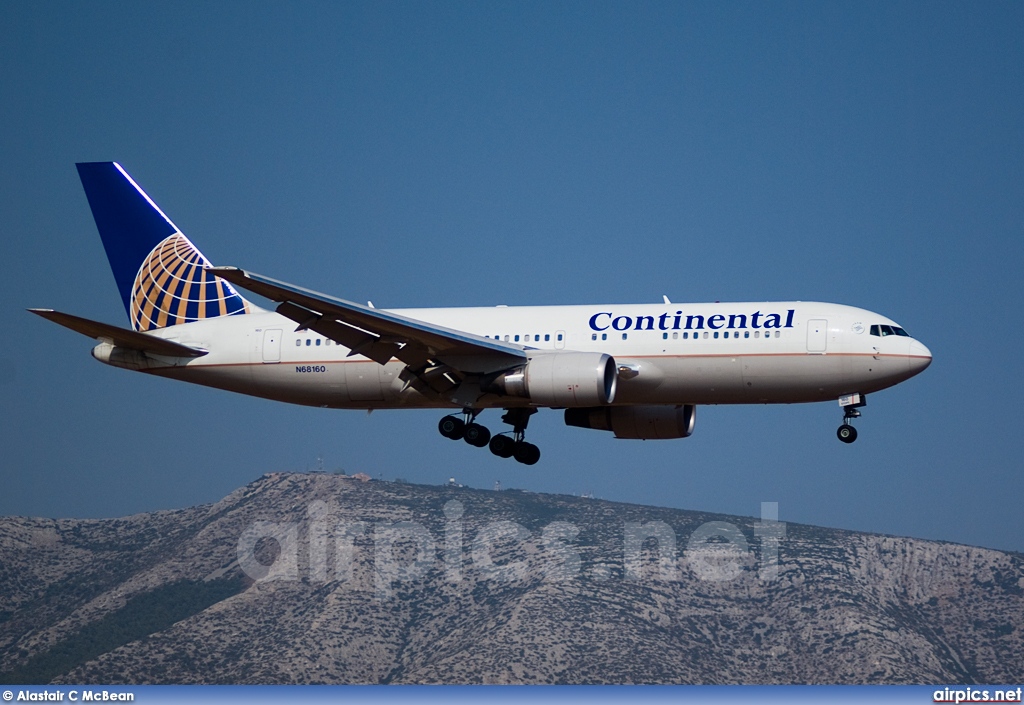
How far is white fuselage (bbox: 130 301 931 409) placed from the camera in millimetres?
42781

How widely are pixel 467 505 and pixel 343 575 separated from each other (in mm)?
18492

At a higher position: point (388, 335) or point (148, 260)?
point (148, 260)

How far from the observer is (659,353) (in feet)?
143

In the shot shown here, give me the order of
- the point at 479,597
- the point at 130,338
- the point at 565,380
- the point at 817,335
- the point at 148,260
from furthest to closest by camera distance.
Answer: the point at 479,597 < the point at 148,260 < the point at 130,338 < the point at 817,335 < the point at 565,380

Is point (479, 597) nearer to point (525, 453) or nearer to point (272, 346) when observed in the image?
point (525, 453)

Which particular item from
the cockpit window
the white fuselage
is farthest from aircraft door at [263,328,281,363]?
the cockpit window

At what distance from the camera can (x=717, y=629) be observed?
106000 mm

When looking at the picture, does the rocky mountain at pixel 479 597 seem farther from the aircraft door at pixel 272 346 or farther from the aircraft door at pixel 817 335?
the aircraft door at pixel 817 335

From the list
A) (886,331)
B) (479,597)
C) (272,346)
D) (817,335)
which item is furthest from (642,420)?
(479,597)

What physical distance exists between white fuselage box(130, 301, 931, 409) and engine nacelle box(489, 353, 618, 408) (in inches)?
57.6

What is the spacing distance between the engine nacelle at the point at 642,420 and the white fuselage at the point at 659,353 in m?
4.27

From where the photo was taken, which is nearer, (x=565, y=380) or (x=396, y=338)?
(x=565, y=380)

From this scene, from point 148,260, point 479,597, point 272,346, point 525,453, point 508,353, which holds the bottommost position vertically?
point 479,597

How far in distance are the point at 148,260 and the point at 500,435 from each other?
1524cm
